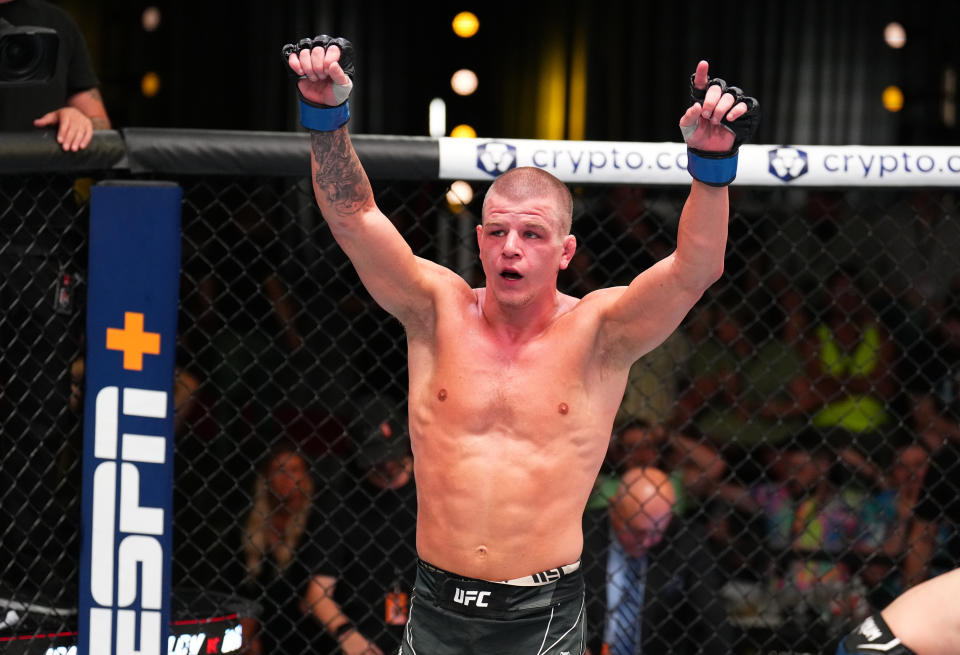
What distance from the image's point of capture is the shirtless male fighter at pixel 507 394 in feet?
6.47

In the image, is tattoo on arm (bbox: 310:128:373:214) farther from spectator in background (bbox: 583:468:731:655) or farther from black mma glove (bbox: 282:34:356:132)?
spectator in background (bbox: 583:468:731:655)

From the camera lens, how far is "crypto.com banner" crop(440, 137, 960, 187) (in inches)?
90.3

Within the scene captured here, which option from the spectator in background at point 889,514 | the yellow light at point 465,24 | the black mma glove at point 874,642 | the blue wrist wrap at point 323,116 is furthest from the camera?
the yellow light at point 465,24

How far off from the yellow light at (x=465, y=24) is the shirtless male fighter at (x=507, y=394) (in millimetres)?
3641

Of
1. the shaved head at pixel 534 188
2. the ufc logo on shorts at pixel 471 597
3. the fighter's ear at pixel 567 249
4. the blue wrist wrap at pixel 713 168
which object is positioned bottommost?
the ufc logo on shorts at pixel 471 597

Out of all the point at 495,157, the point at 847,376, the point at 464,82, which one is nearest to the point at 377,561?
the point at 495,157

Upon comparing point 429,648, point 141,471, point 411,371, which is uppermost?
point 411,371

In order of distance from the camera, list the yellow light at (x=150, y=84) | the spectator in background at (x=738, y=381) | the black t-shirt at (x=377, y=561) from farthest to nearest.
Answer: the yellow light at (x=150, y=84) → the spectator in background at (x=738, y=381) → the black t-shirt at (x=377, y=561)

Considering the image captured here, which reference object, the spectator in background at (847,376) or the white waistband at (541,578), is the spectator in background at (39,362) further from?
the spectator in background at (847,376)

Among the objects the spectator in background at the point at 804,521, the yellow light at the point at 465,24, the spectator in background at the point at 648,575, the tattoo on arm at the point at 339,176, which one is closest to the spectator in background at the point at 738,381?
the spectator in background at the point at 804,521

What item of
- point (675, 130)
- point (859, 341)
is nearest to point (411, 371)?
point (859, 341)

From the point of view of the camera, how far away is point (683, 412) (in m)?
3.68

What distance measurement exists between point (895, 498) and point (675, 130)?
7.61 feet

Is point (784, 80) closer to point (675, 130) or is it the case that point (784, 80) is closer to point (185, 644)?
point (675, 130)
